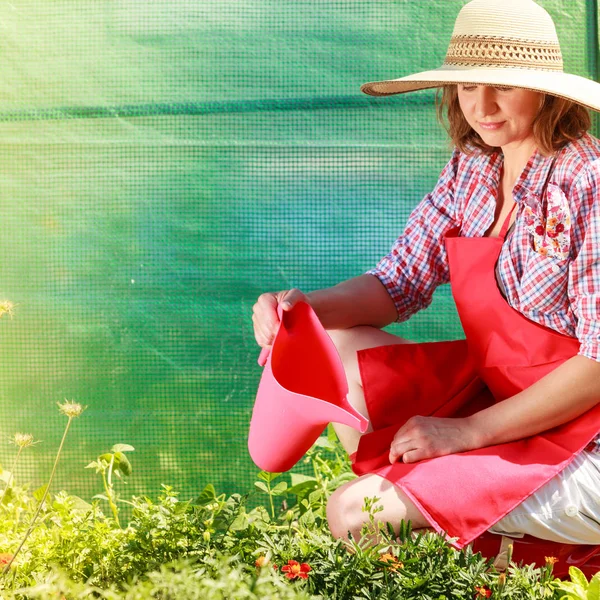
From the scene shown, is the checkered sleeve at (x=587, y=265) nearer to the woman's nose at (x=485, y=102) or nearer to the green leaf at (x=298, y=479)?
the woman's nose at (x=485, y=102)

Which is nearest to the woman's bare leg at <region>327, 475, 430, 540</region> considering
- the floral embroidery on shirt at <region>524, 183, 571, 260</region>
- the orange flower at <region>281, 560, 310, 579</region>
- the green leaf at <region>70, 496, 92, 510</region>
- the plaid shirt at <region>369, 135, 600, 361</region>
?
the orange flower at <region>281, 560, 310, 579</region>

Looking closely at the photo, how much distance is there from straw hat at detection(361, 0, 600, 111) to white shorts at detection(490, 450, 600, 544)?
740 mm

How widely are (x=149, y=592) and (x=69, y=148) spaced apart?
1716 mm

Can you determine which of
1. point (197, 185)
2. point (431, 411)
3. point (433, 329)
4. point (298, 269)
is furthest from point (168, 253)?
point (431, 411)

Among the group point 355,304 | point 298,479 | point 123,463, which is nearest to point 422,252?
point 355,304

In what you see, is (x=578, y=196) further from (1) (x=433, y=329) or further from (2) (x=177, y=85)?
(2) (x=177, y=85)

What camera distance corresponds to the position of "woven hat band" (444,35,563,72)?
1.86 m

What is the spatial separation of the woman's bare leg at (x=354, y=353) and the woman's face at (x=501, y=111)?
521 mm

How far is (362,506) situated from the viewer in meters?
1.80

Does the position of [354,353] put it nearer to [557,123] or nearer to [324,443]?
[324,443]

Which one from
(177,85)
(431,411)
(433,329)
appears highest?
(177,85)

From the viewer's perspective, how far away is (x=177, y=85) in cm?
267

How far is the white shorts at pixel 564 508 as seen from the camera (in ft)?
5.88

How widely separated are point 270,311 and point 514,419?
56 cm
